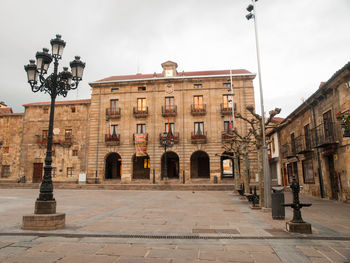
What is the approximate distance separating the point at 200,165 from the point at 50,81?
2641cm

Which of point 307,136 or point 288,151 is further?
point 288,151

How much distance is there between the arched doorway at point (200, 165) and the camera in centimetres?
3161

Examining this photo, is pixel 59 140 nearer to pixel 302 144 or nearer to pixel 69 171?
pixel 69 171

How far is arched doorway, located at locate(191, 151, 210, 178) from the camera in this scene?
104 ft

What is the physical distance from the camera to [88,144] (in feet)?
103

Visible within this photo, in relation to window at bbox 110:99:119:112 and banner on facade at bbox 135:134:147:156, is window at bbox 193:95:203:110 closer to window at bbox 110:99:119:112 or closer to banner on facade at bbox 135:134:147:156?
banner on facade at bbox 135:134:147:156

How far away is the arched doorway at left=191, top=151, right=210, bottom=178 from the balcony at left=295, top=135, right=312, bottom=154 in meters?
14.1

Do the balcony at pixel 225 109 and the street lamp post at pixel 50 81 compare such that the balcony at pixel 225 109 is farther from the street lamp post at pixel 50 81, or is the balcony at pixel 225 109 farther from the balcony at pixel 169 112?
the street lamp post at pixel 50 81

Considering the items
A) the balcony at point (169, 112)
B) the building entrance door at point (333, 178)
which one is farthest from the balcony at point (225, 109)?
the building entrance door at point (333, 178)

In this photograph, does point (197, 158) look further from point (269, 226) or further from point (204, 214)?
point (269, 226)

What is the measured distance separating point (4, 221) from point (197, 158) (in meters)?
25.8

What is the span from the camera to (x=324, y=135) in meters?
14.6

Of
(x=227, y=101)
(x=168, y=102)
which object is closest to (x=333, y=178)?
(x=227, y=101)

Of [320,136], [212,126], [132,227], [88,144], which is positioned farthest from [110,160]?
[132,227]
